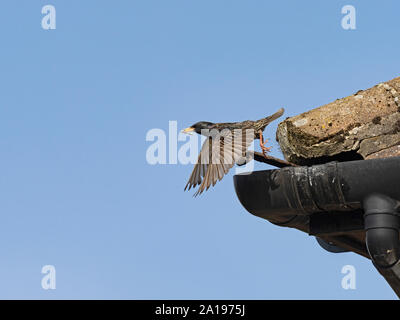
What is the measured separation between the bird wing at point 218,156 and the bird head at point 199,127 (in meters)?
0.29

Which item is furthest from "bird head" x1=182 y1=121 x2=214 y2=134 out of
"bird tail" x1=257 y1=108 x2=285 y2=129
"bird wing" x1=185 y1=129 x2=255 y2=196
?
"bird tail" x1=257 y1=108 x2=285 y2=129

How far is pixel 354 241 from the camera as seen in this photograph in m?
5.91

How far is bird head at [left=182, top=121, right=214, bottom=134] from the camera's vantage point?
19.0 ft

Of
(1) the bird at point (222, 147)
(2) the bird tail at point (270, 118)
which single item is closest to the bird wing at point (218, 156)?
(1) the bird at point (222, 147)

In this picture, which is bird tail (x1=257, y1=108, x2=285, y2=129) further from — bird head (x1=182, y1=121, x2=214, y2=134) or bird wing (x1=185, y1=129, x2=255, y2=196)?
bird head (x1=182, y1=121, x2=214, y2=134)

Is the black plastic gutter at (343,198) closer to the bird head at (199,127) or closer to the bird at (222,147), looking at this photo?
the bird at (222,147)

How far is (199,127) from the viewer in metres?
5.93

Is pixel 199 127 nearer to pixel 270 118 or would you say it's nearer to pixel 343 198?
pixel 270 118
